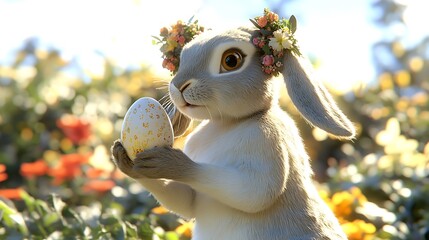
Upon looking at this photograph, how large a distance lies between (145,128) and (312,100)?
1.72 ft

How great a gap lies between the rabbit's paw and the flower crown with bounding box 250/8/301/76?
0.40m

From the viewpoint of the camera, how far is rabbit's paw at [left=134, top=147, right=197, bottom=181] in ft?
7.19

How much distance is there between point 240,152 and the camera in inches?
90.3

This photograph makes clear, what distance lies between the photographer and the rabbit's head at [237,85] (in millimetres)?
2287

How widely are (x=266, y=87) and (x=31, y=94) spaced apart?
4.45 metres

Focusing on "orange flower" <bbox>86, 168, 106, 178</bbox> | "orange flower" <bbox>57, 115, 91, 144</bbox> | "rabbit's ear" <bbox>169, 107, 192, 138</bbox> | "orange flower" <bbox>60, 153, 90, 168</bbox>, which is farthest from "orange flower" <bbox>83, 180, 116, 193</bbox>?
"rabbit's ear" <bbox>169, 107, 192, 138</bbox>

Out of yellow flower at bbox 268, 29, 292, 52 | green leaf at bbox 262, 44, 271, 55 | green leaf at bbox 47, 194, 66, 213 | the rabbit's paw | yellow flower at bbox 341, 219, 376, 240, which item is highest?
yellow flower at bbox 268, 29, 292, 52

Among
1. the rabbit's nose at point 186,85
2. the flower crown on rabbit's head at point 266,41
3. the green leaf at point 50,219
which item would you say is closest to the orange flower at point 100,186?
the green leaf at point 50,219

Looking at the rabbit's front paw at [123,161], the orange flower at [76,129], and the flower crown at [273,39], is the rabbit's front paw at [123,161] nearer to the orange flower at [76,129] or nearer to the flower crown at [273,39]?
the flower crown at [273,39]

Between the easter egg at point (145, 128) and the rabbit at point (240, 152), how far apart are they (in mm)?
49

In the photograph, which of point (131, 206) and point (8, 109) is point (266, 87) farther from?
point (8, 109)

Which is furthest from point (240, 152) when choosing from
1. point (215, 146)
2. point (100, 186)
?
point (100, 186)

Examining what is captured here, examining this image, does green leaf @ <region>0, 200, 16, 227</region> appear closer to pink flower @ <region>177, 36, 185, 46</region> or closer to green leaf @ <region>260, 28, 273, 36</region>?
pink flower @ <region>177, 36, 185, 46</region>

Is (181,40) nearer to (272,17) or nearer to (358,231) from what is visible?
(272,17)
